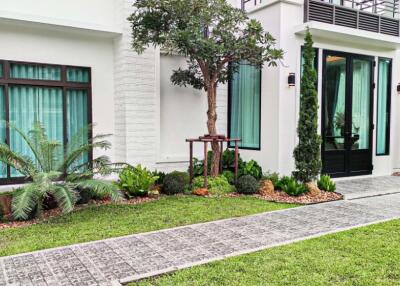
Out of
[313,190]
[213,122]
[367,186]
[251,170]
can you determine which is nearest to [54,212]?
[213,122]

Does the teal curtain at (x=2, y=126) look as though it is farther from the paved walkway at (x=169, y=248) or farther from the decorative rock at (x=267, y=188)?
the decorative rock at (x=267, y=188)

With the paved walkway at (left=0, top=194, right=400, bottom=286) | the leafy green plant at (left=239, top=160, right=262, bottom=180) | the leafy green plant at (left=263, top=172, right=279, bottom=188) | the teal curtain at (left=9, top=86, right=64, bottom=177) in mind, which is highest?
the teal curtain at (left=9, top=86, right=64, bottom=177)

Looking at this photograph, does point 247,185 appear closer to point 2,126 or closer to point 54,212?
point 54,212

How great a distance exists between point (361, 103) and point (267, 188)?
430cm

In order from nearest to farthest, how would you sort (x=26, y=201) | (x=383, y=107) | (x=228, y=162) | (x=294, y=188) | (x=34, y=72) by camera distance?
1. (x=26, y=201)
2. (x=294, y=188)
3. (x=34, y=72)
4. (x=228, y=162)
5. (x=383, y=107)

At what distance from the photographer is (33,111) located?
27.4ft

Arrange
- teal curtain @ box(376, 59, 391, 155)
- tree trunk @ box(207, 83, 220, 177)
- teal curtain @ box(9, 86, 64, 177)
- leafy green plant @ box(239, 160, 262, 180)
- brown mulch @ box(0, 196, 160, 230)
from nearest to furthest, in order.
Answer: brown mulch @ box(0, 196, 160, 230)
teal curtain @ box(9, 86, 64, 177)
tree trunk @ box(207, 83, 220, 177)
leafy green plant @ box(239, 160, 262, 180)
teal curtain @ box(376, 59, 391, 155)

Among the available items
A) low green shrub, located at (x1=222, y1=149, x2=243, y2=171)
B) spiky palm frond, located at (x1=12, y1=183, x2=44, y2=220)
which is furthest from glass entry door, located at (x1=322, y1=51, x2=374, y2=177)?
spiky palm frond, located at (x1=12, y1=183, x2=44, y2=220)

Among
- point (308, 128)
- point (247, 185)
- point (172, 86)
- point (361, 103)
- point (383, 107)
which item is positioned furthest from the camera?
point (383, 107)

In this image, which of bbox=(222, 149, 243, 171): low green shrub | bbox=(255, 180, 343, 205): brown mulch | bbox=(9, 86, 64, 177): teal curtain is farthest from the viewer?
bbox=(222, 149, 243, 171): low green shrub

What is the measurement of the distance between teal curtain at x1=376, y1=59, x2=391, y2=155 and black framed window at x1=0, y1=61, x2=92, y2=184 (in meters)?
8.13

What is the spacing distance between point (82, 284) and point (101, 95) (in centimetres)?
621

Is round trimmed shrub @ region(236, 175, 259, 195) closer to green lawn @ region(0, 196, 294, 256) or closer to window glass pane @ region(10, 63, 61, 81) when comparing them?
green lawn @ region(0, 196, 294, 256)

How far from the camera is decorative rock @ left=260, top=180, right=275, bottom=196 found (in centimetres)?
796
